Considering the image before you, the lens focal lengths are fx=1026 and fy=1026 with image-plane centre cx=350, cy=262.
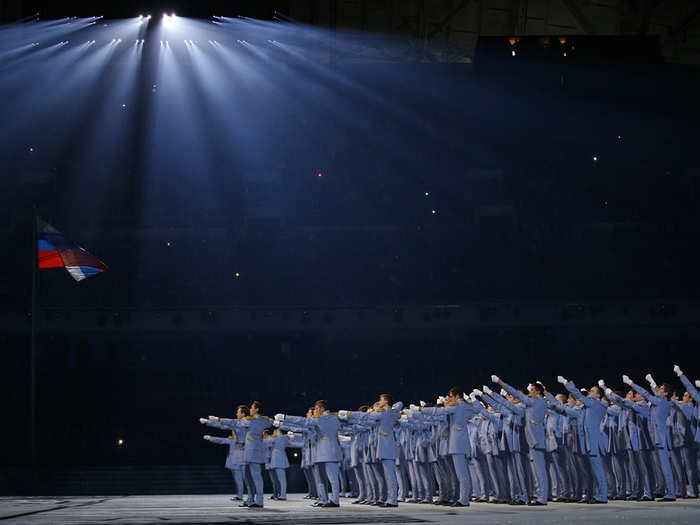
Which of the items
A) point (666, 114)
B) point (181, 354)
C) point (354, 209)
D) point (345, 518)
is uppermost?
point (666, 114)

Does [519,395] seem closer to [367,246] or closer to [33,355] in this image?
[33,355]

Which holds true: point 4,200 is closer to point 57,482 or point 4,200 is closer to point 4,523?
point 57,482

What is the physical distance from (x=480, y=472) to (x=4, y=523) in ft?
22.4

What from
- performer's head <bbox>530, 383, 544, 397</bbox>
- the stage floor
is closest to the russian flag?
the stage floor

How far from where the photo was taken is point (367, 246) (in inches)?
1463

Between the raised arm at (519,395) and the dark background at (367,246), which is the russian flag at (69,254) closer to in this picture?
the dark background at (367,246)

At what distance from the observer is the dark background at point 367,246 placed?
1321 inches

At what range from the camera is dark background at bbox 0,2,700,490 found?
3356 centimetres

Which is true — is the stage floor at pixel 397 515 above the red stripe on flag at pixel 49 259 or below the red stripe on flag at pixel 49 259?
below

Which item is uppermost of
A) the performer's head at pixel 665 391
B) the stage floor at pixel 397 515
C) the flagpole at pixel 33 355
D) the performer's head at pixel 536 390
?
the flagpole at pixel 33 355

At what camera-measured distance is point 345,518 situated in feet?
37.7

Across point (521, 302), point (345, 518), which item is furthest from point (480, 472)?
point (521, 302)

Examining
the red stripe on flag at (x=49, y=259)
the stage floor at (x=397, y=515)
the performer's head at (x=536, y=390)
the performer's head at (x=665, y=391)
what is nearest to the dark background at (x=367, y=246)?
the red stripe on flag at (x=49, y=259)

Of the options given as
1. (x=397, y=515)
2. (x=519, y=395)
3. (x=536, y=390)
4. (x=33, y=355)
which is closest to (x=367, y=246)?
(x=33, y=355)
